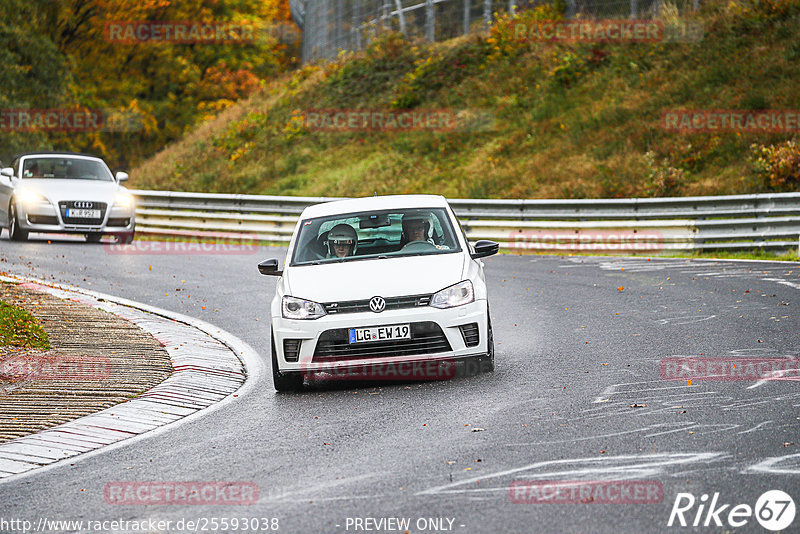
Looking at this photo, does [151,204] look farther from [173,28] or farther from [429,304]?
[173,28]

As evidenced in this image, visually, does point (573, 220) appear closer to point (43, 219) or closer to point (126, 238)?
point (126, 238)

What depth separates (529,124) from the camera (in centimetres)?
3116

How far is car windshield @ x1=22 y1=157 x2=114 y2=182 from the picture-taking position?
22.1 metres

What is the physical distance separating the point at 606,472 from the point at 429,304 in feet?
10.5

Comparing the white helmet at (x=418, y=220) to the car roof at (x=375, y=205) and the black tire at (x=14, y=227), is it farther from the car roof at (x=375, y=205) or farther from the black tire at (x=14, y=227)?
the black tire at (x=14, y=227)

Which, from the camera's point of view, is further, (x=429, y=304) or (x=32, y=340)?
(x=32, y=340)

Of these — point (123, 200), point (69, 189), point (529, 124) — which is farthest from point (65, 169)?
point (529, 124)

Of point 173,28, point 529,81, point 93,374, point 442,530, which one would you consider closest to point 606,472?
point 442,530

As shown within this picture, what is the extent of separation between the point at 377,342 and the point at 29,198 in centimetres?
1421

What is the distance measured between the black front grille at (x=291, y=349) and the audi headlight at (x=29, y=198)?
13418 millimetres

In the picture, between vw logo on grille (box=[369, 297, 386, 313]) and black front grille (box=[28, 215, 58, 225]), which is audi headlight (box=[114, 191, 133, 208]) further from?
vw logo on grille (box=[369, 297, 386, 313])

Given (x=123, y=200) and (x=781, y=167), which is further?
(x=781, y=167)

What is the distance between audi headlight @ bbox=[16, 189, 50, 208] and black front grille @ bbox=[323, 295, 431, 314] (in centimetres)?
1359

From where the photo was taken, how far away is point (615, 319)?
12.2 m
